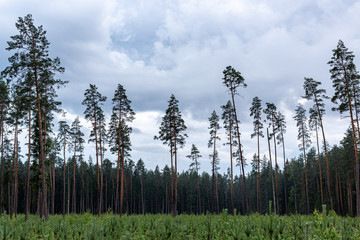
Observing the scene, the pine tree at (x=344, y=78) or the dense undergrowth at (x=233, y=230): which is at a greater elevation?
the pine tree at (x=344, y=78)

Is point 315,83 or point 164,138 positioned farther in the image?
point 164,138

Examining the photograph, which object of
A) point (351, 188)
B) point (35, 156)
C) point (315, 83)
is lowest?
point (351, 188)

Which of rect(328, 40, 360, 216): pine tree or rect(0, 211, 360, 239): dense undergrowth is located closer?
rect(0, 211, 360, 239): dense undergrowth

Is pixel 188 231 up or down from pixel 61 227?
down

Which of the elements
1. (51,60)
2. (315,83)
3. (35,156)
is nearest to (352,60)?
(315,83)

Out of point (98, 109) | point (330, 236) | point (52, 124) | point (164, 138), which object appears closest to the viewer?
point (330, 236)

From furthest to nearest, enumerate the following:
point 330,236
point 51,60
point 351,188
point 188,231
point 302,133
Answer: point 351,188, point 302,133, point 51,60, point 188,231, point 330,236

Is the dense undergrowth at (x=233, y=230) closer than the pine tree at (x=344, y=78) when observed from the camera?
Yes

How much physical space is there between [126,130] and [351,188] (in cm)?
4383

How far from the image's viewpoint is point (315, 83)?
32031mm

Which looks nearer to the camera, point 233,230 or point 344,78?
point 233,230

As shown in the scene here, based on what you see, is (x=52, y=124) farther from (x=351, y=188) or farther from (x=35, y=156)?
(x=351, y=188)

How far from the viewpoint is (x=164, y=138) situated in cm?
3600

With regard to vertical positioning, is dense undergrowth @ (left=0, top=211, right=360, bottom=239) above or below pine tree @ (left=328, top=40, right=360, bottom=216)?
below
